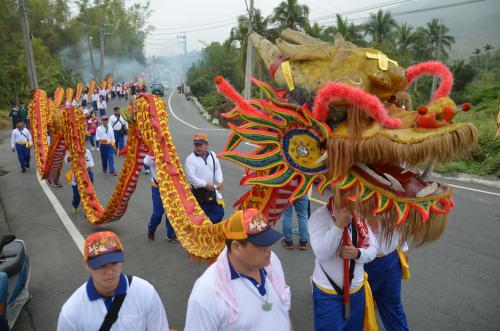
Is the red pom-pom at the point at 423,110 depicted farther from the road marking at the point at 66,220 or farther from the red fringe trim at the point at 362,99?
the road marking at the point at 66,220

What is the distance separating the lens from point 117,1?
5906 centimetres

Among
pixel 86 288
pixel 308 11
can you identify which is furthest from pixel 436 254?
pixel 308 11

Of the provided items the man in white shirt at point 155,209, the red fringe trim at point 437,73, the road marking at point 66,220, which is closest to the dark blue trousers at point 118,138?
the road marking at point 66,220

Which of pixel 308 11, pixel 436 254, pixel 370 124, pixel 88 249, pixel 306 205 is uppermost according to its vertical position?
pixel 308 11

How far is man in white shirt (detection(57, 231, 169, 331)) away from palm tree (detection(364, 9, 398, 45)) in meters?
38.9

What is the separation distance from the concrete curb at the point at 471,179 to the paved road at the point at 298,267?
0.58m

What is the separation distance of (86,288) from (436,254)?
4.64 metres

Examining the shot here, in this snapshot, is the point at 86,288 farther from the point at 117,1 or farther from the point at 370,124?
the point at 117,1

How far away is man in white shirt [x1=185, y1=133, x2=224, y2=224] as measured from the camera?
17.1 ft

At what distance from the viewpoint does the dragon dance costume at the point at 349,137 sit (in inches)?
84.8

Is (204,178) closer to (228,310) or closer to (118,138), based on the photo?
(228,310)

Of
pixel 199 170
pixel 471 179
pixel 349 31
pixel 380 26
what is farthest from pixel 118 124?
pixel 380 26

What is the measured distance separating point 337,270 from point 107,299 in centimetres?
148

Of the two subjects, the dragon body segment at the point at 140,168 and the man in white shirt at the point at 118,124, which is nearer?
the dragon body segment at the point at 140,168
